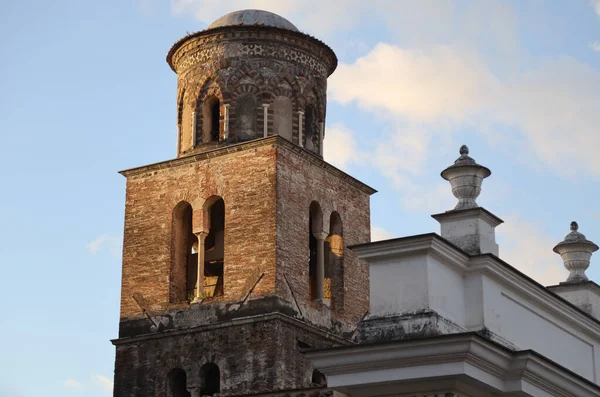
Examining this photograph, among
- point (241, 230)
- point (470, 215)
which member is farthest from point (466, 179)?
point (241, 230)

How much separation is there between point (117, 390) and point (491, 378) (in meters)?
13.4

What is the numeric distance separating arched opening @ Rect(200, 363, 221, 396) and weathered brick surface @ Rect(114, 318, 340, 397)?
0.11 meters

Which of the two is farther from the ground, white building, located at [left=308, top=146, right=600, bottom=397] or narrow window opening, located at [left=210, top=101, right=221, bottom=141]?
narrow window opening, located at [left=210, top=101, right=221, bottom=141]

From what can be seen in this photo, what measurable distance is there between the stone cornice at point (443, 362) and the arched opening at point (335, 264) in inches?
495

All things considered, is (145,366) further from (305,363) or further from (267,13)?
(267,13)

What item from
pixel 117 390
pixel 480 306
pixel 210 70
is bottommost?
pixel 480 306

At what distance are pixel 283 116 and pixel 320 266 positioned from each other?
2872 millimetres

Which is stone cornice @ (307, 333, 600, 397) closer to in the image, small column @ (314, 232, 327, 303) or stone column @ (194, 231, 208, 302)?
stone column @ (194, 231, 208, 302)

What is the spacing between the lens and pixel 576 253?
53.8 feet

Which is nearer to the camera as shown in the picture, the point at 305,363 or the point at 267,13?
the point at 305,363

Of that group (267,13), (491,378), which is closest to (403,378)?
(491,378)

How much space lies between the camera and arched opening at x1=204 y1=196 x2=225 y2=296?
83.6 feet

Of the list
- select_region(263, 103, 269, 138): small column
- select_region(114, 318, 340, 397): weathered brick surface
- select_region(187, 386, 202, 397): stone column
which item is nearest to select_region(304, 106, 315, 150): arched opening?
select_region(263, 103, 269, 138): small column

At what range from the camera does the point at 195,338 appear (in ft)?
80.1
